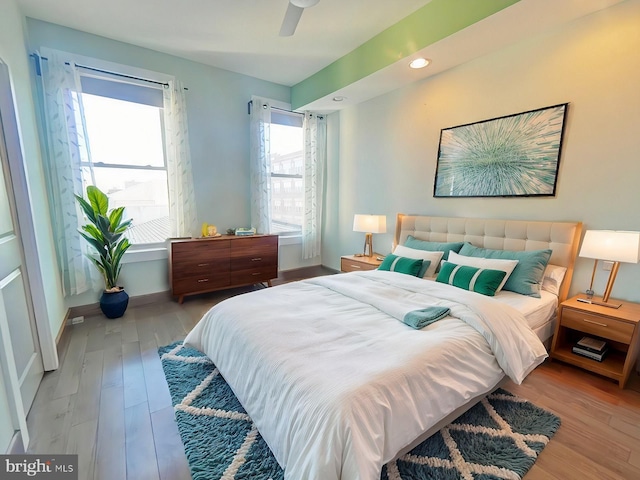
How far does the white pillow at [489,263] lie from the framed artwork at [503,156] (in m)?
0.70

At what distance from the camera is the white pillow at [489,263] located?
2326 millimetres

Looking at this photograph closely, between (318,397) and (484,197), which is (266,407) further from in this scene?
(484,197)

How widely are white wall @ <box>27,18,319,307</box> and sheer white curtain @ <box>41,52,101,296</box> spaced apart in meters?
0.31

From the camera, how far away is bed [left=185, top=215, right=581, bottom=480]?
108cm

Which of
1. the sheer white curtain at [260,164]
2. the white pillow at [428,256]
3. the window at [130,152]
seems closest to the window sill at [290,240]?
the sheer white curtain at [260,164]

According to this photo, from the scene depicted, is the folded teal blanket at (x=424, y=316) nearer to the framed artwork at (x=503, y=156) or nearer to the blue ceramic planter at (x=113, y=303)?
the framed artwork at (x=503, y=156)

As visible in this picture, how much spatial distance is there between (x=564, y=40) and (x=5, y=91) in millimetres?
4076

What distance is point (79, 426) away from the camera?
5.24 feet

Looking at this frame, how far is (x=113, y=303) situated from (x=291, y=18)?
3.14 meters

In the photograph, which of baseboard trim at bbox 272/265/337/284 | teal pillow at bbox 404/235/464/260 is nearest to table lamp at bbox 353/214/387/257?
teal pillow at bbox 404/235/464/260

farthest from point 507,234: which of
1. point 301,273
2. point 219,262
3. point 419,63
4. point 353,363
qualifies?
point 219,262

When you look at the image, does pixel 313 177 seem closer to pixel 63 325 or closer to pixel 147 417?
pixel 63 325

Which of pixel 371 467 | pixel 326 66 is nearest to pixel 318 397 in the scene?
pixel 371 467

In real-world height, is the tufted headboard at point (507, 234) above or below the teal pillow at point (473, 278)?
above
